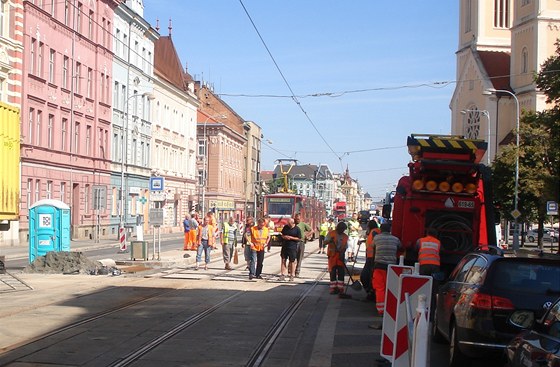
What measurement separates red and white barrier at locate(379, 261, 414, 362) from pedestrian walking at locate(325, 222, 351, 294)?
8.65 meters

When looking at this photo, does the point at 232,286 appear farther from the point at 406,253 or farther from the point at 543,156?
the point at 543,156

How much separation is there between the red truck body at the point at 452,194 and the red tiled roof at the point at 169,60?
59.8 metres

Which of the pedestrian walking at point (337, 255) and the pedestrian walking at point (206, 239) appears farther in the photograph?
the pedestrian walking at point (206, 239)

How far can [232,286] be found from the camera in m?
20.3

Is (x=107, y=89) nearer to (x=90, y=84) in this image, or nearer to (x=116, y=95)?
(x=116, y=95)

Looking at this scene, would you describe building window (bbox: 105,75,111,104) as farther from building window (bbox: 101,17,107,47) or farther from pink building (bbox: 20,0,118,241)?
building window (bbox: 101,17,107,47)

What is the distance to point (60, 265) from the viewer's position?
23031mm

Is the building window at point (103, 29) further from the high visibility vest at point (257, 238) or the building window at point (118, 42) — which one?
the high visibility vest at point (257, 238)

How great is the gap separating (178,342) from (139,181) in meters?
51.7

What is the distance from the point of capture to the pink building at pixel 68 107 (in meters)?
42.3

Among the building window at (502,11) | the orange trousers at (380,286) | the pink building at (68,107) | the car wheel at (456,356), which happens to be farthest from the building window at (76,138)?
the building window at (502,11)

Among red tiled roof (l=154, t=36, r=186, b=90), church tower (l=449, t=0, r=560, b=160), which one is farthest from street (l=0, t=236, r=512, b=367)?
red tiled roof (l=154, t=36, r=186, b=90)

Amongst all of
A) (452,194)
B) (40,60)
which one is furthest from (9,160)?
(40,60)

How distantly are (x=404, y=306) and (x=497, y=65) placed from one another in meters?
80.3
